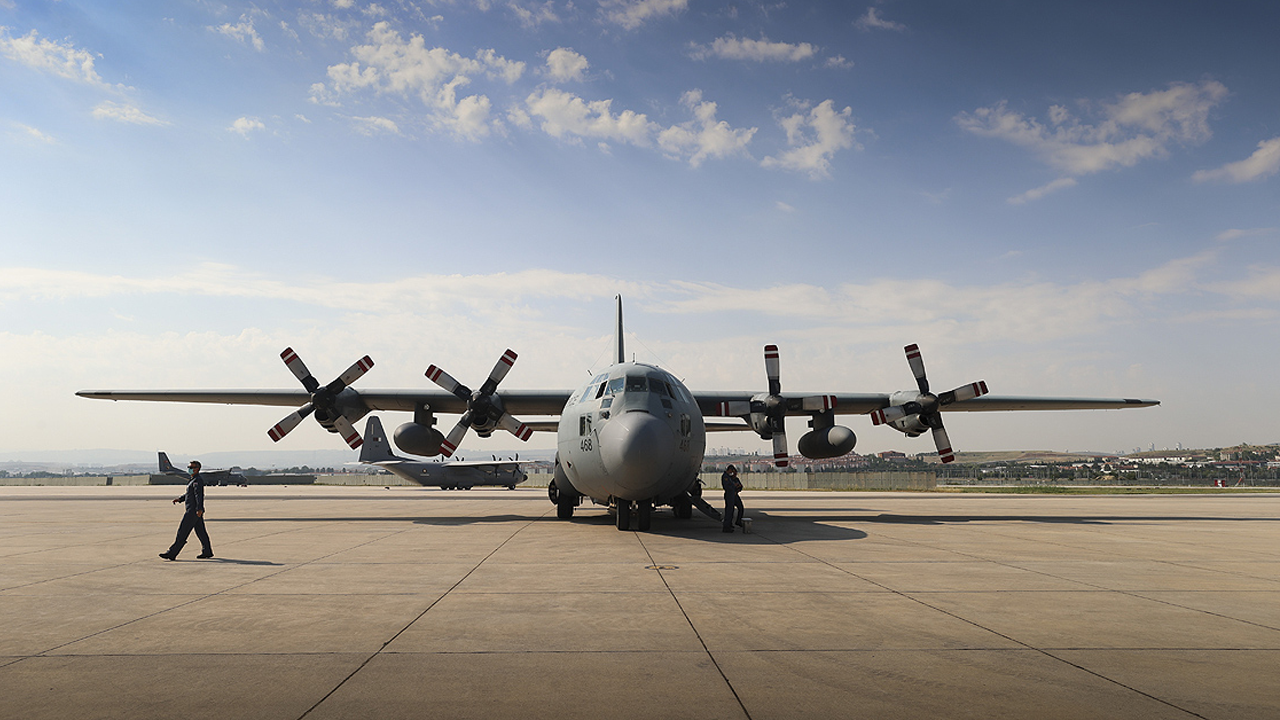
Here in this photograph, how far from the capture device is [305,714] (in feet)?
13.9

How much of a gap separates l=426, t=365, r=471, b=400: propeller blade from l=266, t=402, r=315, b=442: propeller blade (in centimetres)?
460

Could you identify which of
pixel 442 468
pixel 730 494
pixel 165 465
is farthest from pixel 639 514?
pixel 165 465

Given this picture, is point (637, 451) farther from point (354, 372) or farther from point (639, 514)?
point (354, 372)

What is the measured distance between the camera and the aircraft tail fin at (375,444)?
184 feet

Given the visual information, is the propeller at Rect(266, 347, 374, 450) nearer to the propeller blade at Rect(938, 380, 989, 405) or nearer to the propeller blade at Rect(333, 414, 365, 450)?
the propeller blade at Rect(333, 414, 365, 450)

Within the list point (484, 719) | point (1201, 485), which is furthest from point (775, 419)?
point (1201, 485)

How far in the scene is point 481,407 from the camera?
22.1m

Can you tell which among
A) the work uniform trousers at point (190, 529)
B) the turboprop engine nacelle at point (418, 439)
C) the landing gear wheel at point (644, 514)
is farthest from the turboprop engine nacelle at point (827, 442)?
the work uniform trousers at point (190, 529)

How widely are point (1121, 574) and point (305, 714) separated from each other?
11.0m

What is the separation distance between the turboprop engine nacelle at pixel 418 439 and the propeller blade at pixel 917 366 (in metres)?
16.2

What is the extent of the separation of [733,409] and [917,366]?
21.4ft

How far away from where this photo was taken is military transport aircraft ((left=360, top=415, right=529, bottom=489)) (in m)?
55.1

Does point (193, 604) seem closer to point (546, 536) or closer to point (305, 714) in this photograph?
point (305, 714)

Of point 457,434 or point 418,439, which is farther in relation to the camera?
point 418,439
